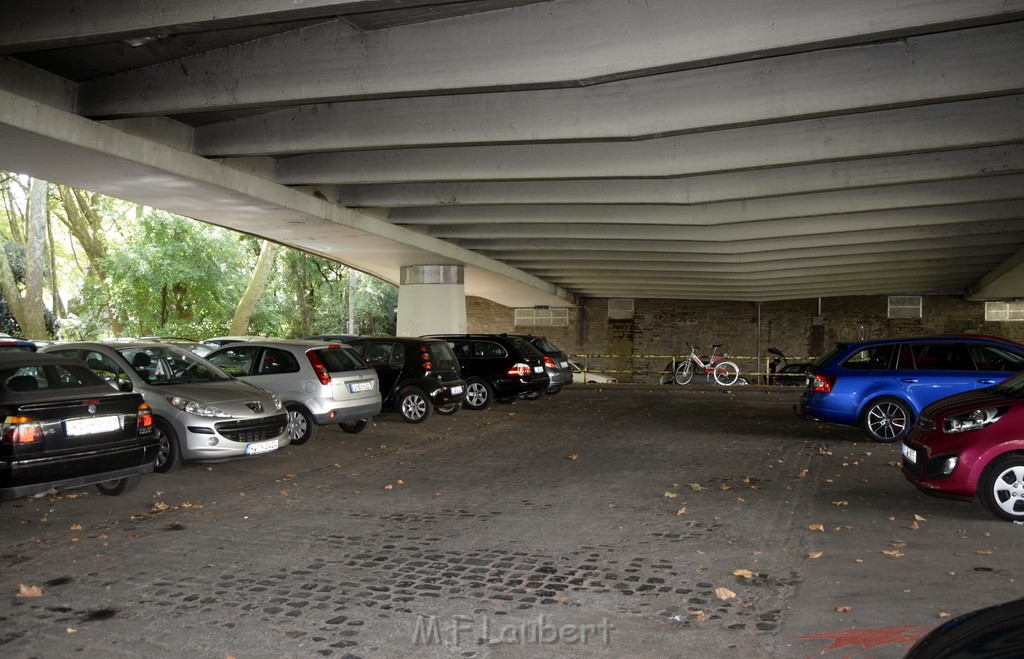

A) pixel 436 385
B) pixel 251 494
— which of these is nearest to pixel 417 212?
pixel 436 385

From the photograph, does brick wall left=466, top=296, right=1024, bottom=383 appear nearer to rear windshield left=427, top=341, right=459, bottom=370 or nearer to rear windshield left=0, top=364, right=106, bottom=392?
rear windshield left=427, top=341, right=459, bottom=370

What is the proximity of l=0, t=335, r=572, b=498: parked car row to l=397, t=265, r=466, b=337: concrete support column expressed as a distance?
6.62 m

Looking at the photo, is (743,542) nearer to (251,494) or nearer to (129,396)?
(251,494)

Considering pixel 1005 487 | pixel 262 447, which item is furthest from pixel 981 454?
pixel 262 447

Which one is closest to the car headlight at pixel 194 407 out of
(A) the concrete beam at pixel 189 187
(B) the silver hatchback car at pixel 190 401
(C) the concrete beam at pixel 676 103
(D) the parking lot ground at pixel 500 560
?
(B) the silver hatchback car at pixel 190 401

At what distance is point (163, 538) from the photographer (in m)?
7.05

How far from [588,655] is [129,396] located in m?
5.44

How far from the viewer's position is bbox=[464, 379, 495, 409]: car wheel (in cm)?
1742

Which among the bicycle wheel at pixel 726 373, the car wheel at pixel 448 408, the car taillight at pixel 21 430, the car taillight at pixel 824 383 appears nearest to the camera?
the car taillight at pixel 21 430

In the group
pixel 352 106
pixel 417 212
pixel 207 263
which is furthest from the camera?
pixel 207 263

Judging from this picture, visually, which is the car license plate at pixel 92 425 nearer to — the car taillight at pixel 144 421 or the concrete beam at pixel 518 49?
the car taillight at pixel 144 421

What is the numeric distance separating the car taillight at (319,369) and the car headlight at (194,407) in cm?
238

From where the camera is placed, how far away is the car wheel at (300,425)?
470 inches

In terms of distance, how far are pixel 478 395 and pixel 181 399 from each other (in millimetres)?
8542
